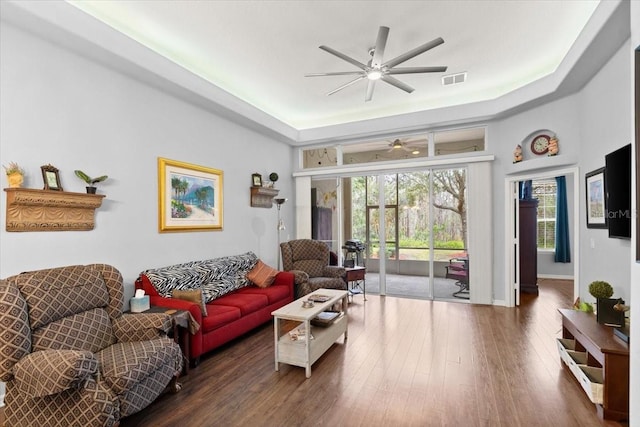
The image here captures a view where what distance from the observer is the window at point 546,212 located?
7.56 metres

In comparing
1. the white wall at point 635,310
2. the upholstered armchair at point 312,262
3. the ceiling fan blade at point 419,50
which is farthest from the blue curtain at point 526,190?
the white wall at point 635,310

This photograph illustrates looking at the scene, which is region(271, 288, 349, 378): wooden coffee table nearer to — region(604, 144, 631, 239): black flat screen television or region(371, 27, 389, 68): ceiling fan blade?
region(371, 27, 389, 68): ceiling fan blade

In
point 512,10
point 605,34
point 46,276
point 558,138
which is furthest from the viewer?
point 558,138

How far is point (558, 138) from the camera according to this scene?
4242 millimetres

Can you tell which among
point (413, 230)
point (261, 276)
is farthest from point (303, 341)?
point (413, 230)

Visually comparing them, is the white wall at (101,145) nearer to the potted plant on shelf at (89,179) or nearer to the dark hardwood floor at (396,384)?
the potted plant on shelf at (89,179)

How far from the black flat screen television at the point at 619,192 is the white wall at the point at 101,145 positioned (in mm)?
4510

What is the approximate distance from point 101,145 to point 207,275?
1.82 m

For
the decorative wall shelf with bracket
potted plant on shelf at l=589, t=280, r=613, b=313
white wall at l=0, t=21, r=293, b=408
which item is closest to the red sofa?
white wall at l=0, t=21, r=293, b=408

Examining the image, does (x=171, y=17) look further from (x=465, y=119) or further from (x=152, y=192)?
(x=465, y=119)

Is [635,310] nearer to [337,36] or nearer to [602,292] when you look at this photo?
[602,292]

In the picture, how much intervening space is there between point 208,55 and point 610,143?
4400mm

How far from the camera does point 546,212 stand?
25.1ft

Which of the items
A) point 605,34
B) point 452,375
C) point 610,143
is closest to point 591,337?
point 452,375
